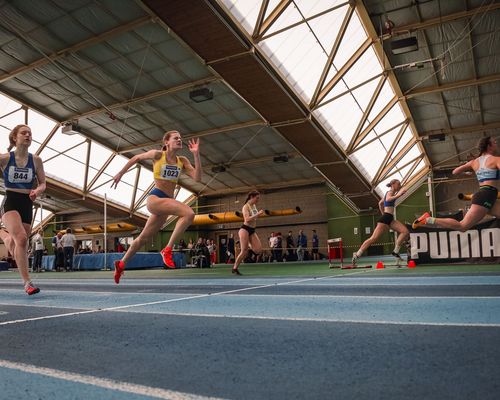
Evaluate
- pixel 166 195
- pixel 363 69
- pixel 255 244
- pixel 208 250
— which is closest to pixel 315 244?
pixel 208 250

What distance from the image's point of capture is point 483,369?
5.31 ft

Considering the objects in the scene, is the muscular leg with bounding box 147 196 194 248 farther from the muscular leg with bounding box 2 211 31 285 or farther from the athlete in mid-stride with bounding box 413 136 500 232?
the athlete in mid-stride with bounding box 413 136 500 232

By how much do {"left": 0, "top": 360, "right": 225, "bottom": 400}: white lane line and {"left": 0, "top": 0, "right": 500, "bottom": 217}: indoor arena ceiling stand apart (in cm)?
1089

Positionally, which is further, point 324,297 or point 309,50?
point 309,50

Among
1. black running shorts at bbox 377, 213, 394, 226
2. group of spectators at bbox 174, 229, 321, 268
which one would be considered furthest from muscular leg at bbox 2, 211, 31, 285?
group of spectators at bbox 174, 229, 321, 268

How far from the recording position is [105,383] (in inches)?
64.9

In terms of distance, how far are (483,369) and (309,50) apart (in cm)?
1446

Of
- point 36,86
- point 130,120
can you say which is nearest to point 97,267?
point 130,120

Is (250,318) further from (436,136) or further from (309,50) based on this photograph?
(436,136)

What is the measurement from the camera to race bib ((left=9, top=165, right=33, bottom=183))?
5.25 metres

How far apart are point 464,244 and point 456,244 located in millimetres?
172

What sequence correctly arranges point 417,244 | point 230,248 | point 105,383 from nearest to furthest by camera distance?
point 105,383, point 417,244, point 230,248

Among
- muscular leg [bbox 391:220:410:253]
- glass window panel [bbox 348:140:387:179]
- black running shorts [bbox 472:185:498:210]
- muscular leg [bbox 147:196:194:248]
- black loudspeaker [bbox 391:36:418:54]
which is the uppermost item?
black loudspeaker [bbox 391:36:418:54]

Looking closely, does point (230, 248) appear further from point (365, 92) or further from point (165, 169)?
point (165, 169)
